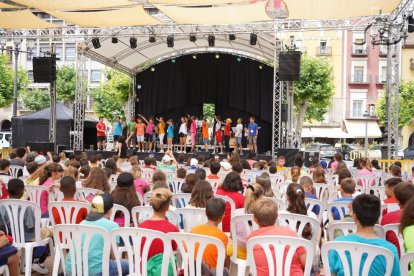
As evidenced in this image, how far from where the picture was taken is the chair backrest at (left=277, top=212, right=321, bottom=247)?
Answer: 445 centimetres

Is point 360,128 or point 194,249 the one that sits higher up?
point 360,128

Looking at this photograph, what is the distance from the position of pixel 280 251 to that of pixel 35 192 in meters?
3.66

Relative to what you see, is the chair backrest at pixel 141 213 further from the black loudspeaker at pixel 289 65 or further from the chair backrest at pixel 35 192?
the black loudspeaker at pixel 289 65

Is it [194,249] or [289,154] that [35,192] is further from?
[289,154]

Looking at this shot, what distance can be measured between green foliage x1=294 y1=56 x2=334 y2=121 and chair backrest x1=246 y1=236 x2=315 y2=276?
33422 millimetres

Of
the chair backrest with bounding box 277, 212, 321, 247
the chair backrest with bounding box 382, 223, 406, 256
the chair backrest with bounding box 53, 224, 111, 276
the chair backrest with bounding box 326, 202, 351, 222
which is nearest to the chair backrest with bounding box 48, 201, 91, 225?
the chair backrest with bounding box 53, 224, 111, 276

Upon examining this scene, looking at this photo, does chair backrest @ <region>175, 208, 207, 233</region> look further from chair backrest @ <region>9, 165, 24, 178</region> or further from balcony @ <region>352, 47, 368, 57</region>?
balcony @ <region>352, 47, 368, 57</region>

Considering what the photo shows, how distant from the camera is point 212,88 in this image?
2533 cm

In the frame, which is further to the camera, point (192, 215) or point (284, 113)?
point (284, 113)

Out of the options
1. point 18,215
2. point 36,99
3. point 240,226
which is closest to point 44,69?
point 18,215

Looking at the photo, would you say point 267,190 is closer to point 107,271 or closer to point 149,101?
point 107,271

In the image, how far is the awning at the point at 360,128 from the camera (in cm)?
4020

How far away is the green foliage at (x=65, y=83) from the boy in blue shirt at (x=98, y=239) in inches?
1610

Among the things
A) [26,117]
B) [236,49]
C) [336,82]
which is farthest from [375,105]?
[26,117]
